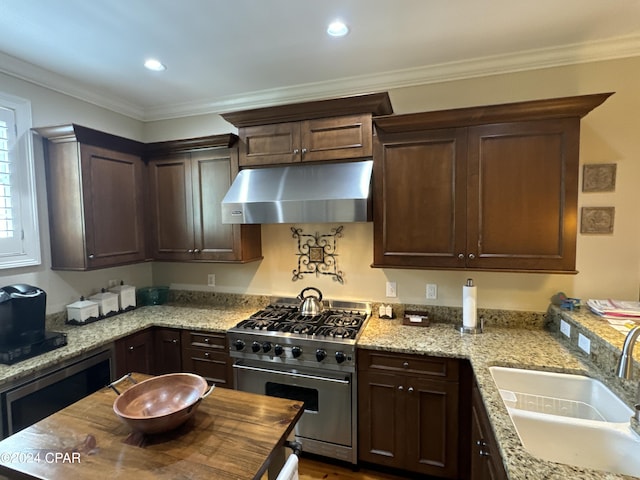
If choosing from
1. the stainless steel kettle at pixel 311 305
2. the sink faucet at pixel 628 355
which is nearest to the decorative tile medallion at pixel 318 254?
the stainless steel kettle at pixel 311 305

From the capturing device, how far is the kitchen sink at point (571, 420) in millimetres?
1258

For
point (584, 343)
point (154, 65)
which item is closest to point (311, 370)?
point (584, 343)

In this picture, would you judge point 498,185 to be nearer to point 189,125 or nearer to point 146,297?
point 189,125

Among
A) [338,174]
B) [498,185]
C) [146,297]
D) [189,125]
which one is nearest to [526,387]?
[498,185]

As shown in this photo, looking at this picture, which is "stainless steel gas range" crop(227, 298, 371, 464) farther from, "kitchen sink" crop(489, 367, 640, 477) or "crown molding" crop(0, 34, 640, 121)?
"crown molding" crop(0, 34, 640, 121)

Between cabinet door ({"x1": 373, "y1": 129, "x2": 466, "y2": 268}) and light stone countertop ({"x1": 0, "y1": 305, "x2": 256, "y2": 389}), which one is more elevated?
cabinet door ({"x1": 373, "y1": 129, "x2": 466, "y2": 268})

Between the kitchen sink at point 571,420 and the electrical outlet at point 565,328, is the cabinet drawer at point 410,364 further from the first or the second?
the electrical outlet at point 565,328

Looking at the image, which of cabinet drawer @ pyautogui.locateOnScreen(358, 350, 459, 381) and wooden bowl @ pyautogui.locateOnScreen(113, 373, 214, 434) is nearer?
wooden bowl @ pyautogui.locateOnScreen(113, 373, 214, 434)

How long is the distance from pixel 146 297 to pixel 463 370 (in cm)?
287

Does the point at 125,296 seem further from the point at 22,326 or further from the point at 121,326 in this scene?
the point at 22,326

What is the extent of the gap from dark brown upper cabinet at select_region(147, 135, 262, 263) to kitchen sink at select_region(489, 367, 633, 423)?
2.08 meters

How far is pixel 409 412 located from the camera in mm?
2160

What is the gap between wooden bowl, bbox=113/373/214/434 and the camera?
44.6 inches

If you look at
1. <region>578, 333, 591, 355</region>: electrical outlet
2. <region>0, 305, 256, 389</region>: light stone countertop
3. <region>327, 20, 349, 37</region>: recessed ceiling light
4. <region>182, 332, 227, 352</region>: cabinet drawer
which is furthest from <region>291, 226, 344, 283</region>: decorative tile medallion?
<region>578, 333, 591, 355</region>: electrical outlet
